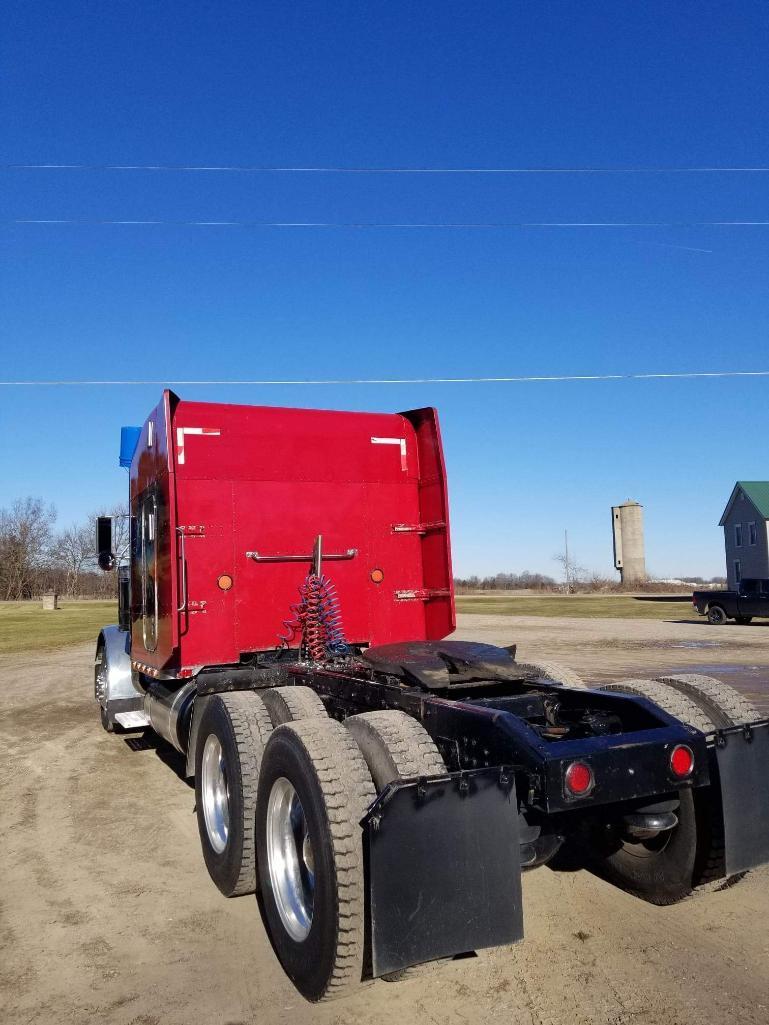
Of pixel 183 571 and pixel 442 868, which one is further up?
pixel 183 571

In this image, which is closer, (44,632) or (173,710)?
(173,710)

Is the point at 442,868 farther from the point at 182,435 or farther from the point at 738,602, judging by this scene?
the point at 738,602

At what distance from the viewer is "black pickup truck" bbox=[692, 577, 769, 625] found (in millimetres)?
25469

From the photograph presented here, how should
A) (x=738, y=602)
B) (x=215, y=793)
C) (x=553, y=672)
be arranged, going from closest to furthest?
(x=215, y=793)
(x=553, y=672)
(x=738, y=602)

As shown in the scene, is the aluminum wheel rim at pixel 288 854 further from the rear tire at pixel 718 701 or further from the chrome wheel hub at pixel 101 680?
the chrome wheel hub at pixel 101 680

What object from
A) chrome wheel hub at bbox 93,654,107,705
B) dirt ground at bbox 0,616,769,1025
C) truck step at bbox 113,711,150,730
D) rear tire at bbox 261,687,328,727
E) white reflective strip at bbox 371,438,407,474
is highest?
white reflective strip at bbox 371,438,407,474

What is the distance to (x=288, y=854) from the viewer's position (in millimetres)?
3904

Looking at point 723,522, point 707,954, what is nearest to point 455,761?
point 707,954

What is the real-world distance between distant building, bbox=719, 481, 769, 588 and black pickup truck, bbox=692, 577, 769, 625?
21.3 meters

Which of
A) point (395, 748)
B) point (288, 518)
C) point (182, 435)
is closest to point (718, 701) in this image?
point (395, 748)

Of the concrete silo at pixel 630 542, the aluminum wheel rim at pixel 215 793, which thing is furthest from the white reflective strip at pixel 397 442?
the concrete silo at pixel 630 542

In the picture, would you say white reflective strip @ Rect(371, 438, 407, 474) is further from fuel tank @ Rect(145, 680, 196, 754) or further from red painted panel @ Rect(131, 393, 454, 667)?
fuel tank @ Rect(145, 680, 196, 754)

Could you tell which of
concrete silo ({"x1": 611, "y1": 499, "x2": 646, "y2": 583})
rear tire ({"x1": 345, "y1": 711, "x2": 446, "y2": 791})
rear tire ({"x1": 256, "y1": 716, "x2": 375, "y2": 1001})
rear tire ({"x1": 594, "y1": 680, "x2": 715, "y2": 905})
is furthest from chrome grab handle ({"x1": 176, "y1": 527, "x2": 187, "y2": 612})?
concrete silo ({"x1": 611, "y1": 499, "x2": 646, "y2": 583})

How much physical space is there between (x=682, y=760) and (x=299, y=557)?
12.7ft
